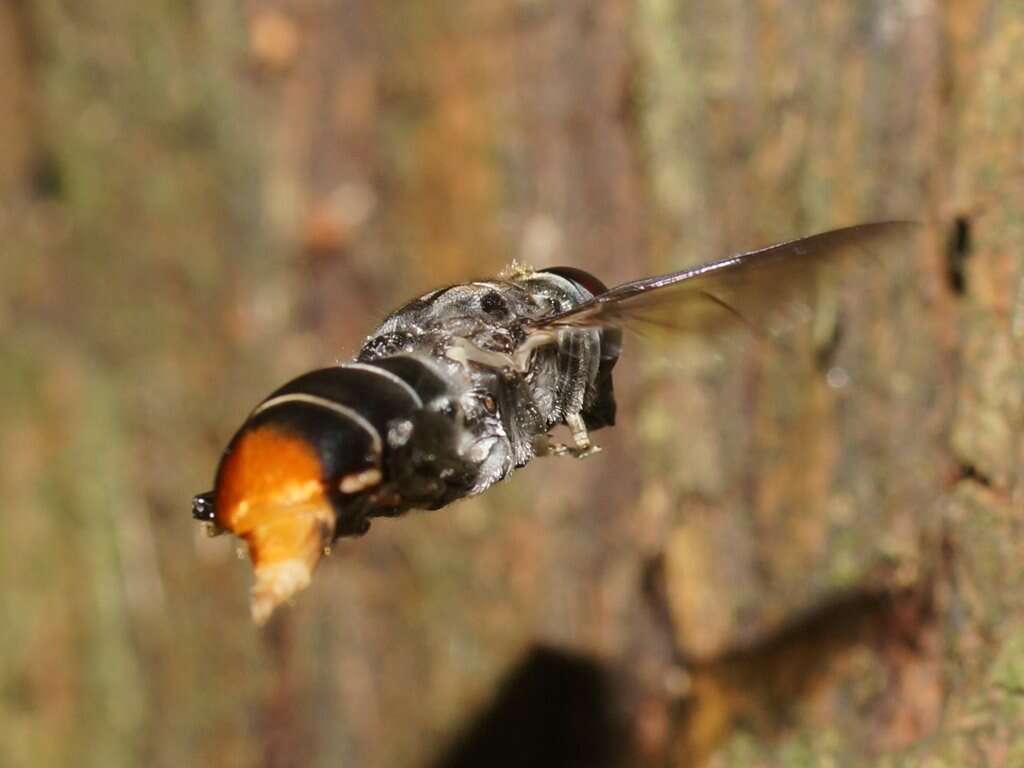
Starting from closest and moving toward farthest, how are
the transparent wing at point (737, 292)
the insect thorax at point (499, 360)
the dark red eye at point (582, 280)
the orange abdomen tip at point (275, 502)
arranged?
1. the orange abdomen tip at point (275, 502)
2. the transparent wing at point (737, 292)
3. the insect thorax at point (499, 360)
4. the dark red eye at point (582, 280)

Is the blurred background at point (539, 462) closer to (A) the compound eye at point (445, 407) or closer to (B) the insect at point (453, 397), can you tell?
(B) the insect at point (453, 397)

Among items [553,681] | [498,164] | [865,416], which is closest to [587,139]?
[498,164]

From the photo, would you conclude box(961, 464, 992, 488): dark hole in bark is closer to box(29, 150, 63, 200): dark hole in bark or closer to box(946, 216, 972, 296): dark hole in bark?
box(946, 216, 972, 296): dark hole in bark

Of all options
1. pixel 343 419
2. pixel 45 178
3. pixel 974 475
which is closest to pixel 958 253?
pixel 974 475

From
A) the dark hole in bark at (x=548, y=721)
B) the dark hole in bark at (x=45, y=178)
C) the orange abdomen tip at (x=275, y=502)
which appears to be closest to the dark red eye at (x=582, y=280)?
the orange abdomen tip at (x=275, y=502)

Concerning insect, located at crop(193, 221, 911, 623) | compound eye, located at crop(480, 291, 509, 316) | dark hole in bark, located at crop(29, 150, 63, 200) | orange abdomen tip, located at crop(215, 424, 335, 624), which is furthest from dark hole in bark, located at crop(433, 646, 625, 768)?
dark hole in bark, located at crop(29, 150, 63, 200)
